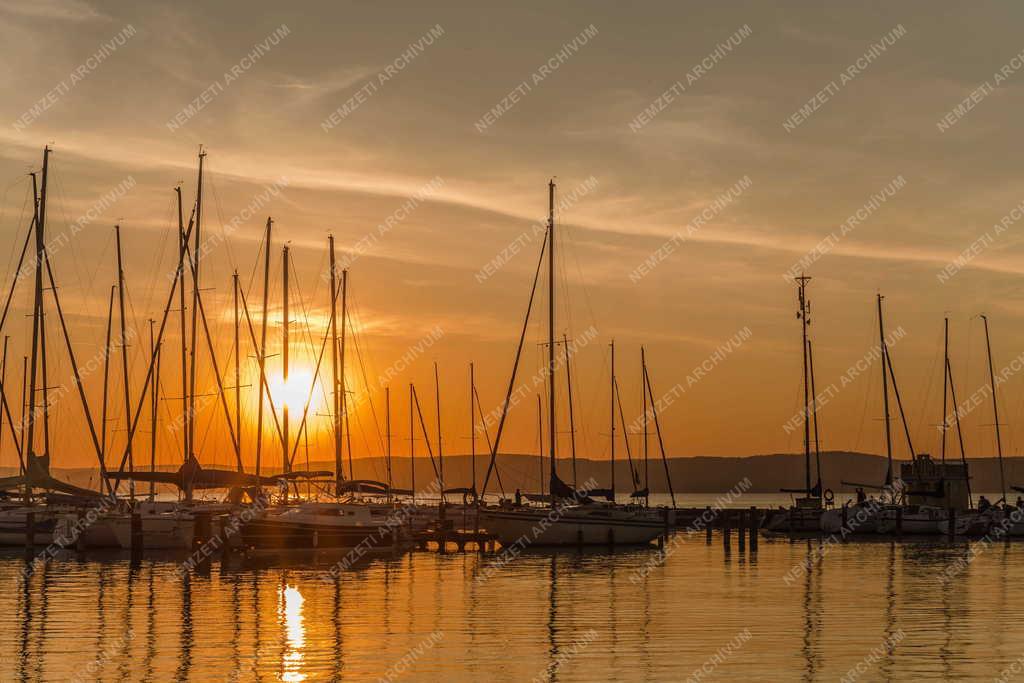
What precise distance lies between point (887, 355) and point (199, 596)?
5705 centimetres

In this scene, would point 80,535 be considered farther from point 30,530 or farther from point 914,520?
point 914,520

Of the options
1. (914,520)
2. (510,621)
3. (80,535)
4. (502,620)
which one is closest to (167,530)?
(80,535)

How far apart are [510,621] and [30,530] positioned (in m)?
31.9

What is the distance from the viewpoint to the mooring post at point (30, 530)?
55947mm

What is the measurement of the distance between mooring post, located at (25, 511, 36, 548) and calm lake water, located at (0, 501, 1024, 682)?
3.18 metres

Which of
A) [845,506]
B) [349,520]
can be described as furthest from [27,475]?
[845,506]

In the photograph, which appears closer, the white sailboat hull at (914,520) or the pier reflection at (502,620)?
the pier reflection at (502,620)

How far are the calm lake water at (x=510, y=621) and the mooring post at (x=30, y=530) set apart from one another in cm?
318

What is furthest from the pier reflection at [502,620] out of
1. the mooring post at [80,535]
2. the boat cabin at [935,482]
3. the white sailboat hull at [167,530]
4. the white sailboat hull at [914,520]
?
the boat cabin at [935,482]

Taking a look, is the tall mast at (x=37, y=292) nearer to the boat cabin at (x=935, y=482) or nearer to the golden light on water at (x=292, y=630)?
the golden light on water at (x=292, y=630)

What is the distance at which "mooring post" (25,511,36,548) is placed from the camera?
55.9 meters

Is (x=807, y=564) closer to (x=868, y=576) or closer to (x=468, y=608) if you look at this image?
(x=868, y=576)

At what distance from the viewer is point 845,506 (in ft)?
255

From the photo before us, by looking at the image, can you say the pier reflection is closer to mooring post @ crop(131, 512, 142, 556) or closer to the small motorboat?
mooring post @ crop(131, 512, 142, 556)
